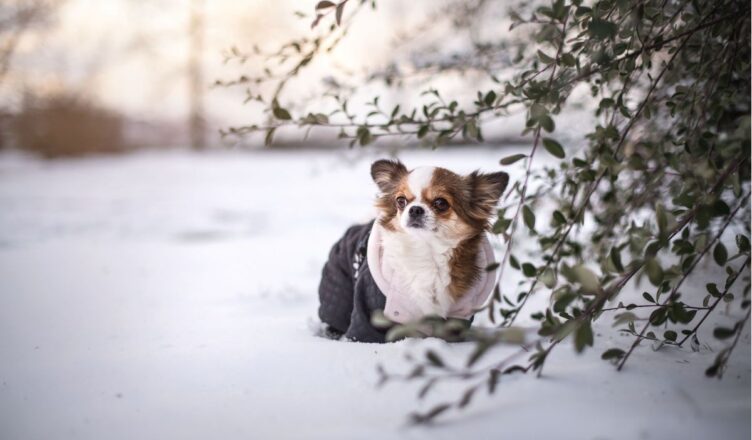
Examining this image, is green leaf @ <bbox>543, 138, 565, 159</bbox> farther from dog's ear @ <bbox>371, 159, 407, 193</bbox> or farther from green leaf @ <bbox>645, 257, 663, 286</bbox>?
dog's ear @ <bbox>371, 159, 407, 193</bbox>

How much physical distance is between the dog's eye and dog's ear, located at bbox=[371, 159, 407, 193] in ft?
0.79

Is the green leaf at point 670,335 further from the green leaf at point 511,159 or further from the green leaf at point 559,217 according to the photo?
the green leaf at point 511,159

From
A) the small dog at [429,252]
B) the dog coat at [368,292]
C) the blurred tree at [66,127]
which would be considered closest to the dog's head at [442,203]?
the small dog at [429,252]

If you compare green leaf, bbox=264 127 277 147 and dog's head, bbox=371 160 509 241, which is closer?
green leaf, bbox=264 127 277 147

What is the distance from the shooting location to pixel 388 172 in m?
2.63

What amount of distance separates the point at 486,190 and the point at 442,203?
0.23 m

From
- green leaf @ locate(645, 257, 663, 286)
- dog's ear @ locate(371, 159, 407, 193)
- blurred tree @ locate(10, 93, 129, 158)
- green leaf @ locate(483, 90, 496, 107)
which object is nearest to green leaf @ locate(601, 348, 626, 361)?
green leaf @ locate(645, 257, 663, 286)

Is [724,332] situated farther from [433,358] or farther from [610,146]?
[610,146]

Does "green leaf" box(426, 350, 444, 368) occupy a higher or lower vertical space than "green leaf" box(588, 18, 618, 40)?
lower

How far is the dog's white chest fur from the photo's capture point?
2.39 meters

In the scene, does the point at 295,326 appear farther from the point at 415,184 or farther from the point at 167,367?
the point at 415,184

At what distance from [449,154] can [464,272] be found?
13.3 m

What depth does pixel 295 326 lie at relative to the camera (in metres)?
2.65

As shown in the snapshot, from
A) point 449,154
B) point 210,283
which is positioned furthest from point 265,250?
point 449,154
